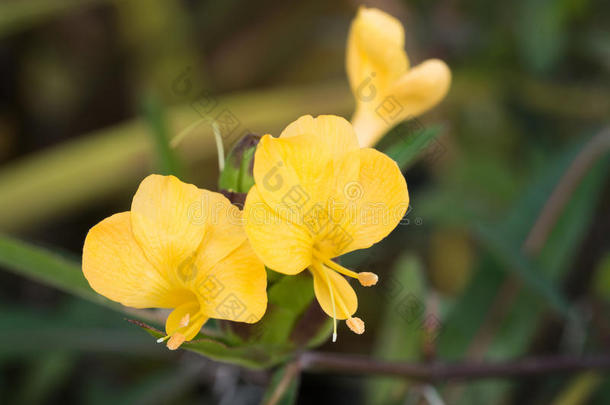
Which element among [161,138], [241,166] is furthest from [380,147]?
[161,138]

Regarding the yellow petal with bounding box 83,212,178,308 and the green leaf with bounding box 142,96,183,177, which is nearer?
the yellow petal with bounding box 83,212,178,308

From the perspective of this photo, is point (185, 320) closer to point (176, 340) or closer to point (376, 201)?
point (176, 340)

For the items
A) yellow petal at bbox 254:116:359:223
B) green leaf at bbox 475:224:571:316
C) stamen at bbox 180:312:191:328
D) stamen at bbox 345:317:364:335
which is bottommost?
green leaf at bbox 475:224:571:316

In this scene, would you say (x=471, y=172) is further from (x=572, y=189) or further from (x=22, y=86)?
(x=22, y=86)

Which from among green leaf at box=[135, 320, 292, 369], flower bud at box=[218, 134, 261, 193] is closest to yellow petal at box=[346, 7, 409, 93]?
flower bud at box=[218, 134, 261, 193]

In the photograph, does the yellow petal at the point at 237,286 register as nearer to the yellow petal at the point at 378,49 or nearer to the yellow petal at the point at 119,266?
the yellow petal at the point at 119,266

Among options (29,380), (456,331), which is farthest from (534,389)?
(29,380)

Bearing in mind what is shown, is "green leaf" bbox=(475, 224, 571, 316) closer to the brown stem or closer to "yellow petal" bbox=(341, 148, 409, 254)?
the brown stem
